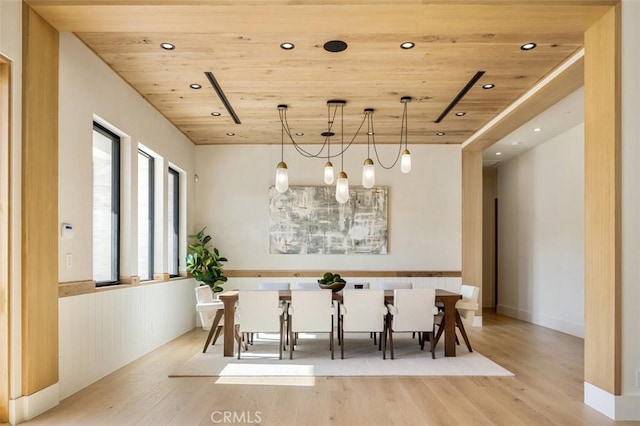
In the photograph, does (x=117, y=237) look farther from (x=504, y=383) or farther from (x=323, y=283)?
(x=504, y=383)

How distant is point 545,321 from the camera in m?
8.00

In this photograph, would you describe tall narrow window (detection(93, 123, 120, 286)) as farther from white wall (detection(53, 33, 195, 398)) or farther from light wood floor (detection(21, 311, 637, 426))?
light wood floor (detection(21, 311, 637, 426))

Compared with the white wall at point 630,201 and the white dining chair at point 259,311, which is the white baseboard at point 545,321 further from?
the white dining chair at point 259,311

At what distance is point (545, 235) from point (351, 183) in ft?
10.5

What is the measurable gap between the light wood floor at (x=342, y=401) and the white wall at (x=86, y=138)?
1015 mm

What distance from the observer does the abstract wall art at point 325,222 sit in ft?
26.9

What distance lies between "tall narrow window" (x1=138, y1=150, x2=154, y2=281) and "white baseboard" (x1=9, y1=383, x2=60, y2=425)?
95.6 inches

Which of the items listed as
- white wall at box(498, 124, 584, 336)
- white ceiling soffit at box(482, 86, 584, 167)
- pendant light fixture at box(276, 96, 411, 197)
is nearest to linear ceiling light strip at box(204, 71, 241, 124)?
pendant light fixture at box(276, 96, 411, 197)

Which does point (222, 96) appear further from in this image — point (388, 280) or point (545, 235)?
point (545, 235)

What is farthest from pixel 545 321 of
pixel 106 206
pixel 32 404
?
pixel 32 404

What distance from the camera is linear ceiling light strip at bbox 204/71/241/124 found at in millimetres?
5064

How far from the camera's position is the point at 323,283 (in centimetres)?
609

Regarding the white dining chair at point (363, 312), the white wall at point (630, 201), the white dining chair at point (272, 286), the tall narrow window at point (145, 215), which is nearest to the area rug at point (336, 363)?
the white dining chair at point (363, 312)

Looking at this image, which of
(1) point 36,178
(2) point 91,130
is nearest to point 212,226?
(2) point 91,130
